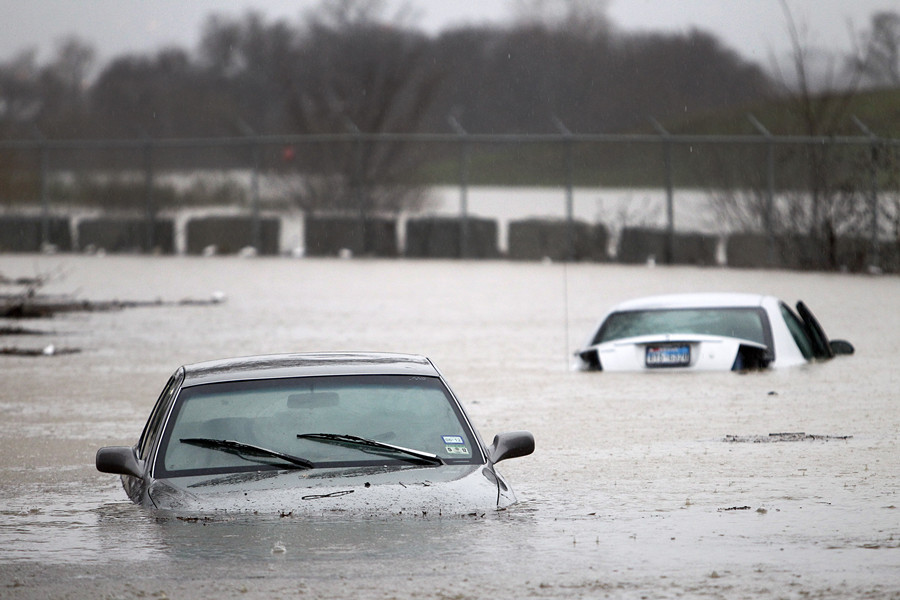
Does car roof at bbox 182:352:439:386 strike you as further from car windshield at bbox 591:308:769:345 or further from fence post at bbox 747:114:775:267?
fence post at bbox 747:114:775:267

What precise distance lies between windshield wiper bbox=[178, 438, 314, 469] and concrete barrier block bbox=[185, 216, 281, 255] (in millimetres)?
28826

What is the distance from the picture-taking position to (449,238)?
34000 mm

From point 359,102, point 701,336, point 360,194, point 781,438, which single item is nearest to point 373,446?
point 781,438

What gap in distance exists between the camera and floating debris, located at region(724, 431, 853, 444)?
11.5 meters

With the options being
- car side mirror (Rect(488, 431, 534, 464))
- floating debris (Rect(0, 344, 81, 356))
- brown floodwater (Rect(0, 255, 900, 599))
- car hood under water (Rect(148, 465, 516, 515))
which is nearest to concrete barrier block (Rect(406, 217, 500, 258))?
brown floodwater (Rect(0, 255, 900, 599))

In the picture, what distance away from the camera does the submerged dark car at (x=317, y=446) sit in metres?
6.90

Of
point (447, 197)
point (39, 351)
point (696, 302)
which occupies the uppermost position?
point (447, 197)

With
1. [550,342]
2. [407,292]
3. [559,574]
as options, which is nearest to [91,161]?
[407,292]

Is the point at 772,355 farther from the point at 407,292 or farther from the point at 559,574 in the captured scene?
the point at 407,292

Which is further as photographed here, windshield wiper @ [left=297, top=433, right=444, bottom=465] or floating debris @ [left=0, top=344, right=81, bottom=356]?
floating debris @ [left=0, top=344, right=81, bottom=356]

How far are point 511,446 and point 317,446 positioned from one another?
919 millimetres

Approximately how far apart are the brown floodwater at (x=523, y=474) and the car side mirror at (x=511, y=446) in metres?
0.29

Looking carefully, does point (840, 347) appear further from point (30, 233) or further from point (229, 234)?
point (30, 233)

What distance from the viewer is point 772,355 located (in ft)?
47.1
